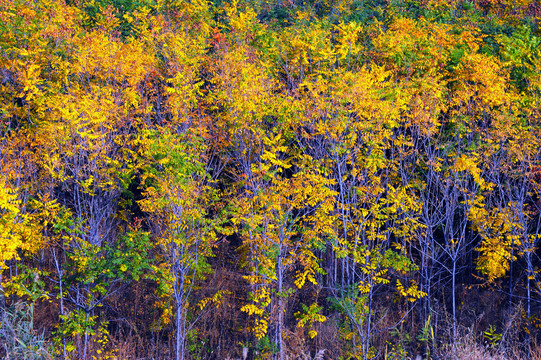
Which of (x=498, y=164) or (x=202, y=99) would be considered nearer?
(x=498, y=164)

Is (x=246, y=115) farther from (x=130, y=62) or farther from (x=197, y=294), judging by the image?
(x=197, y=294)

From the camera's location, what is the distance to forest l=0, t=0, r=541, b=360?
486 inches

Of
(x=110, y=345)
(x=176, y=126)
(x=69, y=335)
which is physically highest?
(x=176, y=126)

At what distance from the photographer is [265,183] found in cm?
1348

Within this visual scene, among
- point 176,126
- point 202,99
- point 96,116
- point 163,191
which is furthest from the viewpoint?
point 202,99

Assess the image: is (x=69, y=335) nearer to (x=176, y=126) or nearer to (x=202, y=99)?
(x=176, y=126)

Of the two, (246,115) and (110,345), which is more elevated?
(246,115)

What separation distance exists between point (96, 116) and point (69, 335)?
6.01m

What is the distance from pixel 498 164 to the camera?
13086mm

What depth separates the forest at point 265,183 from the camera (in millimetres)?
12352

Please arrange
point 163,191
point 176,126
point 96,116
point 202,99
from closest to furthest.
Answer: point 163,191 < point 96,116 < point 176,126 < point 202,99

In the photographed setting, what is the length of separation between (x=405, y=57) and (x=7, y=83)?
13.0m

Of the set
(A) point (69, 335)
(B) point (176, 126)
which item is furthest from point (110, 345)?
(B) point (176, 126)

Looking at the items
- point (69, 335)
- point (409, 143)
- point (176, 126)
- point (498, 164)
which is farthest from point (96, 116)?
point (498, 164)
